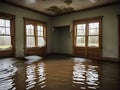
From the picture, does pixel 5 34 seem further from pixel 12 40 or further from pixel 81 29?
pixel 81 29

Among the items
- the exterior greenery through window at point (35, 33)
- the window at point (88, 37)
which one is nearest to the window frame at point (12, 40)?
the exterior greenery through window at point (35, 33)

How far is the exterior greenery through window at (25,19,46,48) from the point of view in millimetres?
8344

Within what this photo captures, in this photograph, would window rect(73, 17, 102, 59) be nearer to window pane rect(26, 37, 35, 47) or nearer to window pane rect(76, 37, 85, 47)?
window pane rect(76, 37, 85, 47)

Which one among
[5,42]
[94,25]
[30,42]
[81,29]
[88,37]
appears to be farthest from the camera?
[81,29]

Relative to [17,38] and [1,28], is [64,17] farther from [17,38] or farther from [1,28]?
[1,28]

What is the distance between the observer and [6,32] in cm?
720

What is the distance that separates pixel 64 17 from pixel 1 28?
4.41 metres

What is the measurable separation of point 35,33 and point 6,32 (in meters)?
2.07

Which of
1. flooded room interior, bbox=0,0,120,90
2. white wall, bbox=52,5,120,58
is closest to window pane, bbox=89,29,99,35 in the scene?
flooded room interior, bbox=0,0,120,90

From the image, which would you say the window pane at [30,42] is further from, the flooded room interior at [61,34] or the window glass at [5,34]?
the window glass at [5,34]

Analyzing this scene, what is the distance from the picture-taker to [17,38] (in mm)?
7602

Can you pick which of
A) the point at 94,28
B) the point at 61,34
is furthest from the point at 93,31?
the point at 61,34

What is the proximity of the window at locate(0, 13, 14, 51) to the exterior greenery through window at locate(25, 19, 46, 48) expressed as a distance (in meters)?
1.05

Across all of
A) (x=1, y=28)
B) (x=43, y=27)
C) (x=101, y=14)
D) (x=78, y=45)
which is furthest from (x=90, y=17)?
(x=1, y=28)
